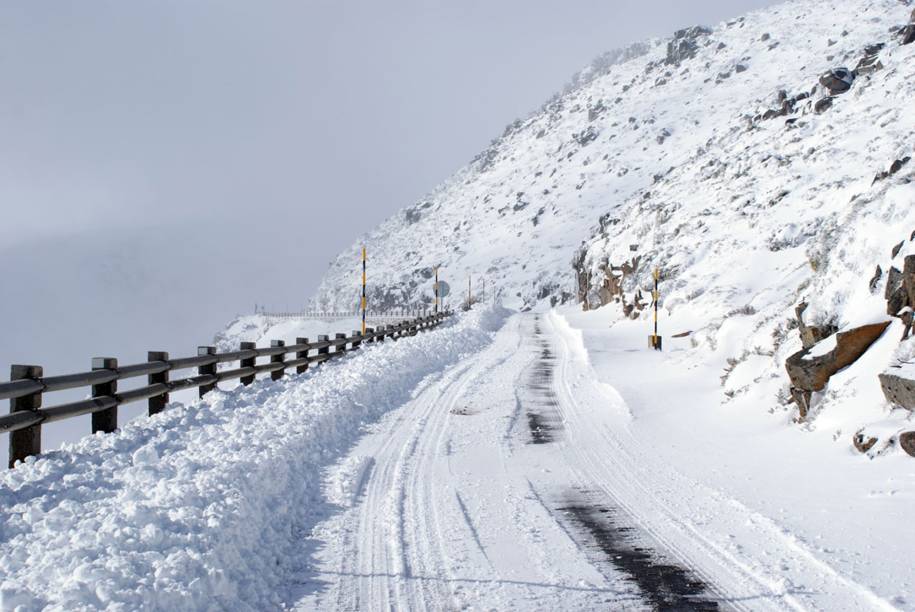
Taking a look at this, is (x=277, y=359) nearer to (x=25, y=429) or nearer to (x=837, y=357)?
(x=25, y=429)

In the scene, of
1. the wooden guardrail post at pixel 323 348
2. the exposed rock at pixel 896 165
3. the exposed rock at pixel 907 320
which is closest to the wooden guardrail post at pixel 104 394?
the wooden guardrail post at pixel 323 348

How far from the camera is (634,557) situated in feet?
16.6

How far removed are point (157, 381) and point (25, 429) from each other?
278cm

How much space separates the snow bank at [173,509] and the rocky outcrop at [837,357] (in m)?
6.14

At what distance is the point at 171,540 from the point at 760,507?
16.6 feet

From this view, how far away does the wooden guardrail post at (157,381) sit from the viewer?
9.23m

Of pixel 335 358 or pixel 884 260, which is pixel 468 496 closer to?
pixel 884 260

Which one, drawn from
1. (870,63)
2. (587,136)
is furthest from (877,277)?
(587,136)

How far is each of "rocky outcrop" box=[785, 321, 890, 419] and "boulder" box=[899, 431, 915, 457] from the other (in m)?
2.15

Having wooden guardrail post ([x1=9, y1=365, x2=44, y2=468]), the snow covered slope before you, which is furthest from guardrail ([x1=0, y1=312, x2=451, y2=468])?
the snow covered slope

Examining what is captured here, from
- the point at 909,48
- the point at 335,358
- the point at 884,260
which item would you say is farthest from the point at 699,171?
the point at 884,260

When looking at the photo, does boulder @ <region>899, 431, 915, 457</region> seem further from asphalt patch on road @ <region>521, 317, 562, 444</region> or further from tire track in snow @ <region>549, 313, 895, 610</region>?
asphalt patch on road @ <region>521, 317, 562, 444</region>

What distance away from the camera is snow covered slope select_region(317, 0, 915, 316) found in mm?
34469

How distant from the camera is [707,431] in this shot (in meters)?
9.73
